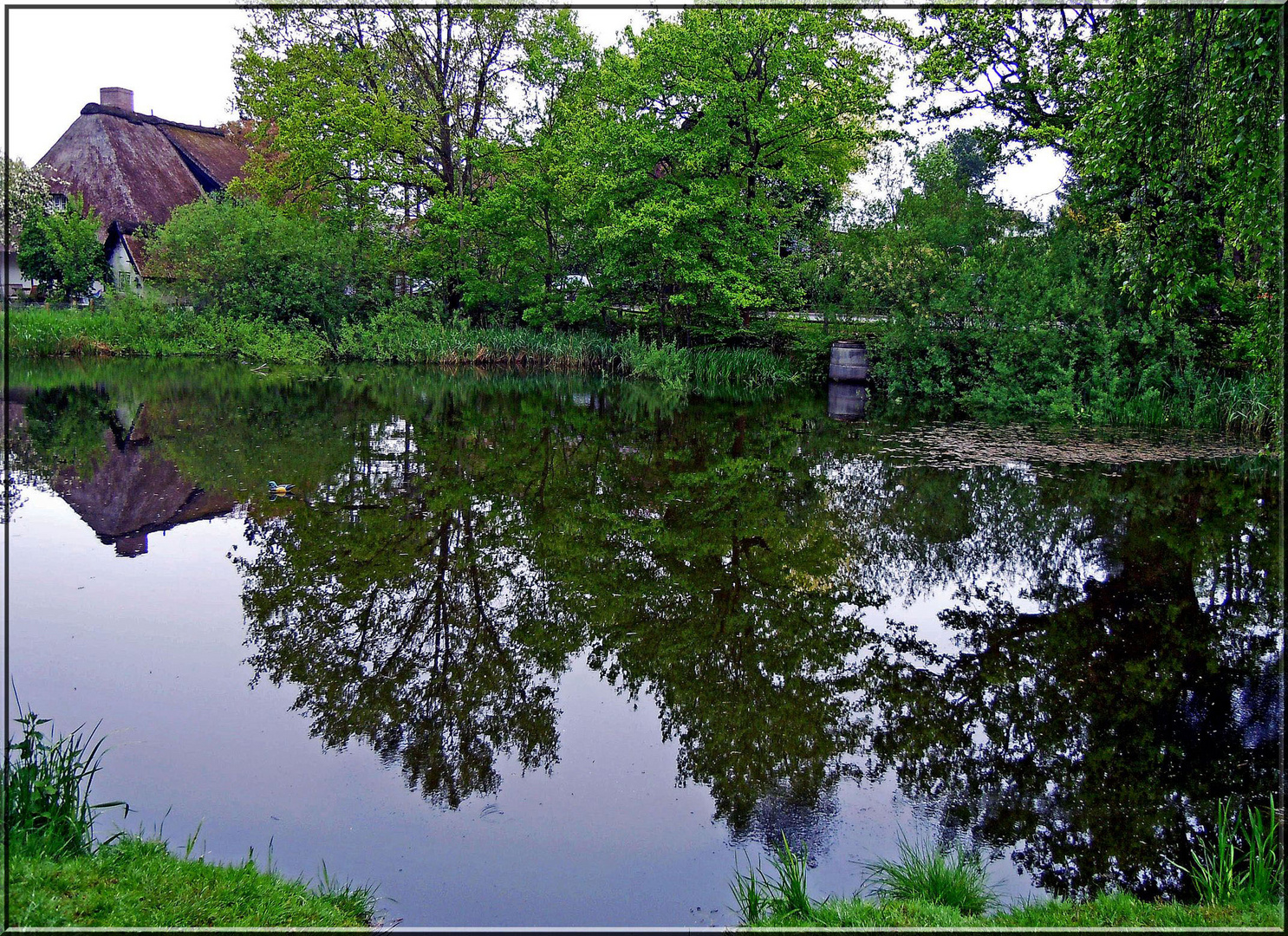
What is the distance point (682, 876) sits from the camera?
3.28 metres

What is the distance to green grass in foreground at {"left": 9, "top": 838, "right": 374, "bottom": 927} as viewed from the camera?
253 cm

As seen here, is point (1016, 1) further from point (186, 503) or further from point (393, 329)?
point (393, 329)

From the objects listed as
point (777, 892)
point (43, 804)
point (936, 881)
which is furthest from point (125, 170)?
point (936, 881)

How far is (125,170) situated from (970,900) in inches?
1521

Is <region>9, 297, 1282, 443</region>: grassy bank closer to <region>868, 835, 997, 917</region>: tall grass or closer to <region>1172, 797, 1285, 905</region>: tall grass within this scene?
<region>1172, 797, 1285, 905</region>: tall grass

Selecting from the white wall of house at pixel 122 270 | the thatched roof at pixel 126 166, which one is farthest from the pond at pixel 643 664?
the thatched roof at pixel 126 166

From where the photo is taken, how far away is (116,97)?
34469mm

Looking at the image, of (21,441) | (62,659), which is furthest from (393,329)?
(62,659)

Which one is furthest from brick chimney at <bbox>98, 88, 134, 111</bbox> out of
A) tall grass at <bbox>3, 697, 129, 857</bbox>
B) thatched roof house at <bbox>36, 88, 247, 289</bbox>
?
tall grass at <bbox>3, 697, 129, 857</bbox>

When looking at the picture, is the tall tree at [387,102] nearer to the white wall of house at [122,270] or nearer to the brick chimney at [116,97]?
the white wall of house at [122,270]

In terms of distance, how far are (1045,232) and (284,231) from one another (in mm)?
21746

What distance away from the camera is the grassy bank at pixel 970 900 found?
2.81 meters

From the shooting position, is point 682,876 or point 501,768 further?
point 501,768

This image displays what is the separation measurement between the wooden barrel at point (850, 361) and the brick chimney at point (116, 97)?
31.0 m
